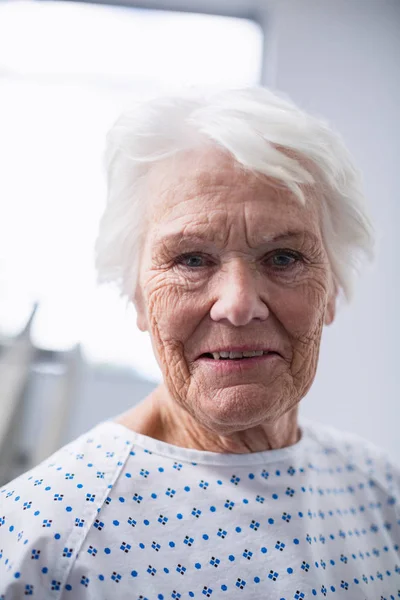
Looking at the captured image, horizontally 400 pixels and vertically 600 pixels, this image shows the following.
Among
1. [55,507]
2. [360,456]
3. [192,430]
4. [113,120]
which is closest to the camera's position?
[55,507]

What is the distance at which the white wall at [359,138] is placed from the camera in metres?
1.98

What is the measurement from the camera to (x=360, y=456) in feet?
3.97

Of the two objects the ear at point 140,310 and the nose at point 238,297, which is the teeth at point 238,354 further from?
the ear at point 140,310

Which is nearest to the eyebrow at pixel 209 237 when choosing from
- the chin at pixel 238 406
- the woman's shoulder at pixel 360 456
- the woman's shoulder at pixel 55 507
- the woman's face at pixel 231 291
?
the woman's face at pixel 231 291

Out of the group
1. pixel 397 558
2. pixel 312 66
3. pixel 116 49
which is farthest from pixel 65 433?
pixel 312 66

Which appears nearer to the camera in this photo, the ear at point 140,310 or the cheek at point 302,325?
the cheek at point 302,325

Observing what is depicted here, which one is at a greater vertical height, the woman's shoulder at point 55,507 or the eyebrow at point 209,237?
the eyebrow at point 209,237

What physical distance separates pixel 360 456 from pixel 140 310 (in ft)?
2.05

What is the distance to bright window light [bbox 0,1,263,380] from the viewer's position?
1.94 m

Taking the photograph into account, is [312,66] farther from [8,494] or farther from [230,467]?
[8,494]

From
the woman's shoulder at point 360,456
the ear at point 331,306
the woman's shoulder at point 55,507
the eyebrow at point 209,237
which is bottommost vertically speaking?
the woman's shoulder at point 55,507

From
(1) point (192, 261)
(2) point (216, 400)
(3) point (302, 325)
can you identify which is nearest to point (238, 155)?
(1) point (192, 261)

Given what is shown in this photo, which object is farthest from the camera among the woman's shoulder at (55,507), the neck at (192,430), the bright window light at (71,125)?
the bright window light at (71,125)

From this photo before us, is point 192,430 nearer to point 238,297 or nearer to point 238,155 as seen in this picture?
→ point 238,297
